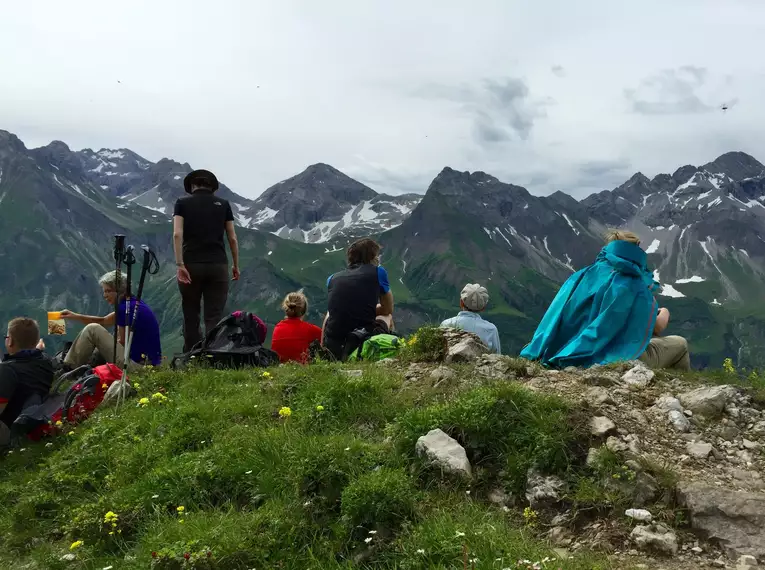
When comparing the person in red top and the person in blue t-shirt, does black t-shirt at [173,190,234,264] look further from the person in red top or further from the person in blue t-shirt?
the person in red top

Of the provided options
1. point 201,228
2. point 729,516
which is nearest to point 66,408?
point 201,228

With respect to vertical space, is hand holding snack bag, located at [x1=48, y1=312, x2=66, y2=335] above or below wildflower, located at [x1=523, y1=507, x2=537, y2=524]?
above

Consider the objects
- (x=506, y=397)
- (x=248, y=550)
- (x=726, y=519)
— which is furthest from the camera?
(x=506, y=397)

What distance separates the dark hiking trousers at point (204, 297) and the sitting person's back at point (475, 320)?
4.94 metres

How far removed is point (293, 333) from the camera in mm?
12227

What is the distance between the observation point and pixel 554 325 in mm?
9742

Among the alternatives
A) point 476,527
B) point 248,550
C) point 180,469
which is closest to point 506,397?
point 476,527

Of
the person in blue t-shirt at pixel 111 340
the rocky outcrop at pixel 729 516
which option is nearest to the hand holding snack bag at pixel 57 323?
the person in blue t-shirt at pixel 111 340

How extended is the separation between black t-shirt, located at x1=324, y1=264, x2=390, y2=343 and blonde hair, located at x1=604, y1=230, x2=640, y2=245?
4.27 m

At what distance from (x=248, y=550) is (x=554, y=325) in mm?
6556

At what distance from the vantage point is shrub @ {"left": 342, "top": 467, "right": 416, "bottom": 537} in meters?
4.99

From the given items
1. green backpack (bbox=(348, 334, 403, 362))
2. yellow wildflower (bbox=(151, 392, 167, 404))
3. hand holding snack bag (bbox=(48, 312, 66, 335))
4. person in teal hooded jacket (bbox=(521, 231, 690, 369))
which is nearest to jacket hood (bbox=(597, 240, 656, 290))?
person in teal hooded jacket (bbox=(521, 231, 690, 369))

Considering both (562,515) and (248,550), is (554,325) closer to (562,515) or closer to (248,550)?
(562,515)

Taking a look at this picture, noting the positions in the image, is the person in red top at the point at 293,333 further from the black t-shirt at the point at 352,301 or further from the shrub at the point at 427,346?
the shrub at the point at 427,346
